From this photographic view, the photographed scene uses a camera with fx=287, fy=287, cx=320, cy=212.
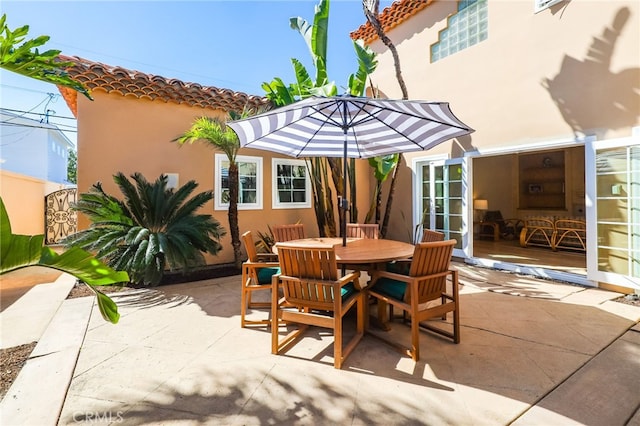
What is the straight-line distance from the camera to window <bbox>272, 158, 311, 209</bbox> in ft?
28.5

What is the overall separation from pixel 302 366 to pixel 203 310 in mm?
2273

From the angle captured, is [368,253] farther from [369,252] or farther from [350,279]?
[350,279]

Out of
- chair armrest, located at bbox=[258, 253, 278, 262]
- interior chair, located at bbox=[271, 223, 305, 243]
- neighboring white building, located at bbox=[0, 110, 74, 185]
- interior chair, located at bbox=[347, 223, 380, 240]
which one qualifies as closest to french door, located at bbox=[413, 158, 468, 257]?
interior chair, located at bbox=[347, 223, 380, 240]

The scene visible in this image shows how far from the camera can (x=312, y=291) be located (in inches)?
121

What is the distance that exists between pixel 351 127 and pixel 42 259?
3.85 metres

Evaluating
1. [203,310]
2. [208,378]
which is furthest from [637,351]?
[203,310]

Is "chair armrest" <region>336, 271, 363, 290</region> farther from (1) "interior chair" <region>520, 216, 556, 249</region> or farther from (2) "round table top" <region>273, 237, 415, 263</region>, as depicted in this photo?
(1) "interior chair" <region>520, 216, 556, 249</region>

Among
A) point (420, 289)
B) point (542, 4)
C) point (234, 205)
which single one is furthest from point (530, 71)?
point (234, 205)

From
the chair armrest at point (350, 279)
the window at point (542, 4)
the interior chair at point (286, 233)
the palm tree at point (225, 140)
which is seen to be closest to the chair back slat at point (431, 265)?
the chair armrest at point (350, 279)

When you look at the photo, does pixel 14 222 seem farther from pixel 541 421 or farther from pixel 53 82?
pixel 541 421

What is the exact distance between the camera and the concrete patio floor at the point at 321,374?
7.38 feet

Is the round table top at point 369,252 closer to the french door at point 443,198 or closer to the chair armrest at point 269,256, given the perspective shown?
the chair armrest at point 269,256

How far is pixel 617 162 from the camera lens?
5.23 meters

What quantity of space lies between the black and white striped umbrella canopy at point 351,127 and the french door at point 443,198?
10.8ft
